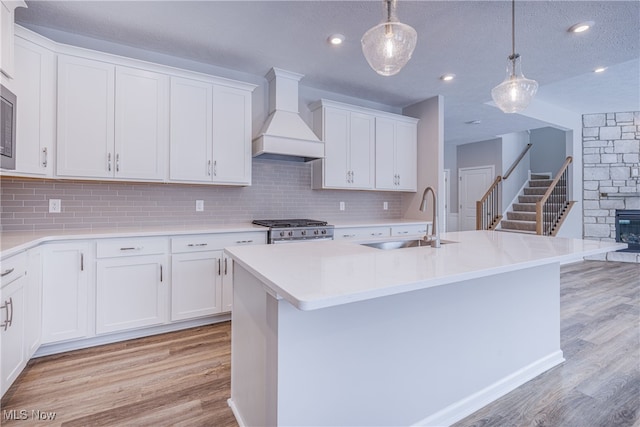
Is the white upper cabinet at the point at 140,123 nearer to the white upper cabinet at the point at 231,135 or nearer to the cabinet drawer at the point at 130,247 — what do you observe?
the white upper cabinet at the point at 231,135

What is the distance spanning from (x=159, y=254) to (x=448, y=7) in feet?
10.2

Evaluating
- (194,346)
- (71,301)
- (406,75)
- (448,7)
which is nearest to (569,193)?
(406,75)

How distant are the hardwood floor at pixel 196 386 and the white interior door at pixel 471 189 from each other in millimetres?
5207

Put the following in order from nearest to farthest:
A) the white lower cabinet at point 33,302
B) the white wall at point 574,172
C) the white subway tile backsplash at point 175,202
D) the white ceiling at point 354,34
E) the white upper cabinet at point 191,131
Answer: the white lower cabinet at point 33,302
the white ceiling at point 354,34
the white subway tile backsplash at point 175,202
the white upper cabinet at point 191,131
the white wall at point 574,172

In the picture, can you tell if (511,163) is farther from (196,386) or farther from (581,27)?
(196,386)

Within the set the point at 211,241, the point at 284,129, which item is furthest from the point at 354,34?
the point at 211,241

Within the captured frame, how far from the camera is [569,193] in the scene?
656 cm

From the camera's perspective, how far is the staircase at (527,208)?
6830mm

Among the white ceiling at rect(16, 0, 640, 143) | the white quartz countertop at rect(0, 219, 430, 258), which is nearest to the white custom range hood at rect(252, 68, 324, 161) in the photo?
the white ceiling at rect(16, 0, 640, 143)

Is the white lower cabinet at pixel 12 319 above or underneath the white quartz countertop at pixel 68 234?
underneath

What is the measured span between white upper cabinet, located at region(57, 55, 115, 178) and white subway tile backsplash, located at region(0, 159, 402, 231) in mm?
324

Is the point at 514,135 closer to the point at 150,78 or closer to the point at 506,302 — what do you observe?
the point at 506,302

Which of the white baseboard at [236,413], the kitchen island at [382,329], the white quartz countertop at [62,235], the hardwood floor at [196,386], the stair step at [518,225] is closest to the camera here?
the kitchen island at [382,329]

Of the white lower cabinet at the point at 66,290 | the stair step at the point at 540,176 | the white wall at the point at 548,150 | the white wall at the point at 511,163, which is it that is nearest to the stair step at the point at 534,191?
the white wall at the point at 511,163
